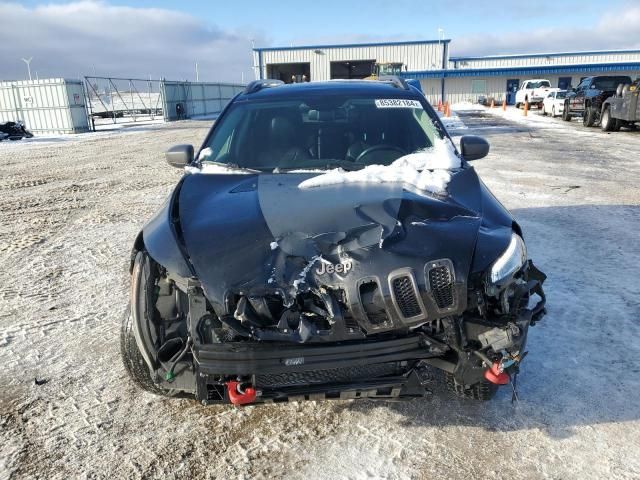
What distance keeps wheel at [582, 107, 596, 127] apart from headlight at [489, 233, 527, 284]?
2002 centimetres

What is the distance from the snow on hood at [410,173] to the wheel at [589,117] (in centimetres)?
1917

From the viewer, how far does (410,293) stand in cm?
211

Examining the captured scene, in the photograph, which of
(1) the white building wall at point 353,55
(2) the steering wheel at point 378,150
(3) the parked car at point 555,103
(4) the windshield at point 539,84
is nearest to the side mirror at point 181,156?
(2) the steering wheel at point 378,150

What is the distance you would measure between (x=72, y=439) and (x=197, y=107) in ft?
113

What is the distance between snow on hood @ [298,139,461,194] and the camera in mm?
2967

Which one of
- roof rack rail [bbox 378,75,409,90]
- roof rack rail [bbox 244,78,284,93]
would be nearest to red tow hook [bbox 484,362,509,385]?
roof rack rail [bbox 378,75,409,90]

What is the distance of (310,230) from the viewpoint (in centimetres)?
236

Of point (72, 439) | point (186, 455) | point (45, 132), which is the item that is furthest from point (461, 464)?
point (45, 132)

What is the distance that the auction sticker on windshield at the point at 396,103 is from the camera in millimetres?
3957

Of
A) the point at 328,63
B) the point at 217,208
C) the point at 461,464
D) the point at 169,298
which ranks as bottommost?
the point at 461,464

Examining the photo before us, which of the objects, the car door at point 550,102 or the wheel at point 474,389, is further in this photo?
the car door at point 550,102

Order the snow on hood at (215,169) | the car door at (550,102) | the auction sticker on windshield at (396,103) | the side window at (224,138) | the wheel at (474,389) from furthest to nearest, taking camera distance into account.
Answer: the car door at (550,102), the auction sticker on windshield at (396,103), the side window at (224,138), the snow on hood at (215,169), the wheel at (474,389)

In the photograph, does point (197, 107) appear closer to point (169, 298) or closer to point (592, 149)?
point (592, 149)

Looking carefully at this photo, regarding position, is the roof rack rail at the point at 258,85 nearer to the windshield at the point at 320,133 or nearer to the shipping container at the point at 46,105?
the windshield at the point at 320,133
